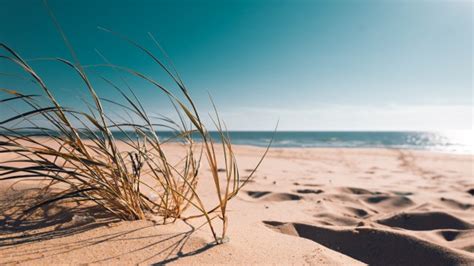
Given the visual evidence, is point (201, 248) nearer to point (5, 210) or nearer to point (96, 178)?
point (96, 178)

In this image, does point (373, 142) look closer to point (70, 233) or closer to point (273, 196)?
point (273, 196)

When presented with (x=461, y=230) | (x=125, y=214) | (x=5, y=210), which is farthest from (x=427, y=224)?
(x=5, y=210)

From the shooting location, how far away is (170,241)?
116 cm

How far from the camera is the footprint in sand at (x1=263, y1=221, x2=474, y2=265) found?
1.39 metres

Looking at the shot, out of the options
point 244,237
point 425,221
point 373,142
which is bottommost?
point 373,142

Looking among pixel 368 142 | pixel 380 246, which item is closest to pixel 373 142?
pixel 368 142

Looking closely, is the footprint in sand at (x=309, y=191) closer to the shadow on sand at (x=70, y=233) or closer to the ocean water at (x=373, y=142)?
the shadow on sand at (x=70, y=233)

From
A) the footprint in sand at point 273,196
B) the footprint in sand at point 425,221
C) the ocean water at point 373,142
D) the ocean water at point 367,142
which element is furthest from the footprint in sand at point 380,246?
the ocean water at point 373,142

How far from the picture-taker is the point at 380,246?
154cm

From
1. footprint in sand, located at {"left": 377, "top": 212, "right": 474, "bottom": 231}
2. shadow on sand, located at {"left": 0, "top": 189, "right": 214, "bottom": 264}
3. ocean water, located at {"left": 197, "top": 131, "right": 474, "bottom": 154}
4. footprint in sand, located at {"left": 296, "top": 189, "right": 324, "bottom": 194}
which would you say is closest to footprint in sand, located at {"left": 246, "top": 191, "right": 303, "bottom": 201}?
footprint in sand, located at {"left": 296, "top": 189, "right": 324, "bottom": 194}

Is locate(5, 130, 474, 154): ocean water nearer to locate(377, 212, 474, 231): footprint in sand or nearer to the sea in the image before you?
the sea

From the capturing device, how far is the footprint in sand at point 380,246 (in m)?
1.39

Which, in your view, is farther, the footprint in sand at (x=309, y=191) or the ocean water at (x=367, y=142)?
the ocean water at (x=367, y=142)

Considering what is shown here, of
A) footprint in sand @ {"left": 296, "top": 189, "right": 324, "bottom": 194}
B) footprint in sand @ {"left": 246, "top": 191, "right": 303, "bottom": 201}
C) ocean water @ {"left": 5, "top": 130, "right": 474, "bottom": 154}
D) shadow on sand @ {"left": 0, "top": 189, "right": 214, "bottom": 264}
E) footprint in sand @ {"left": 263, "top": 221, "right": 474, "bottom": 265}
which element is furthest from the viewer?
ocean water @ {"left": 5, "top": 130, "right": 474, "bottom": 154}
